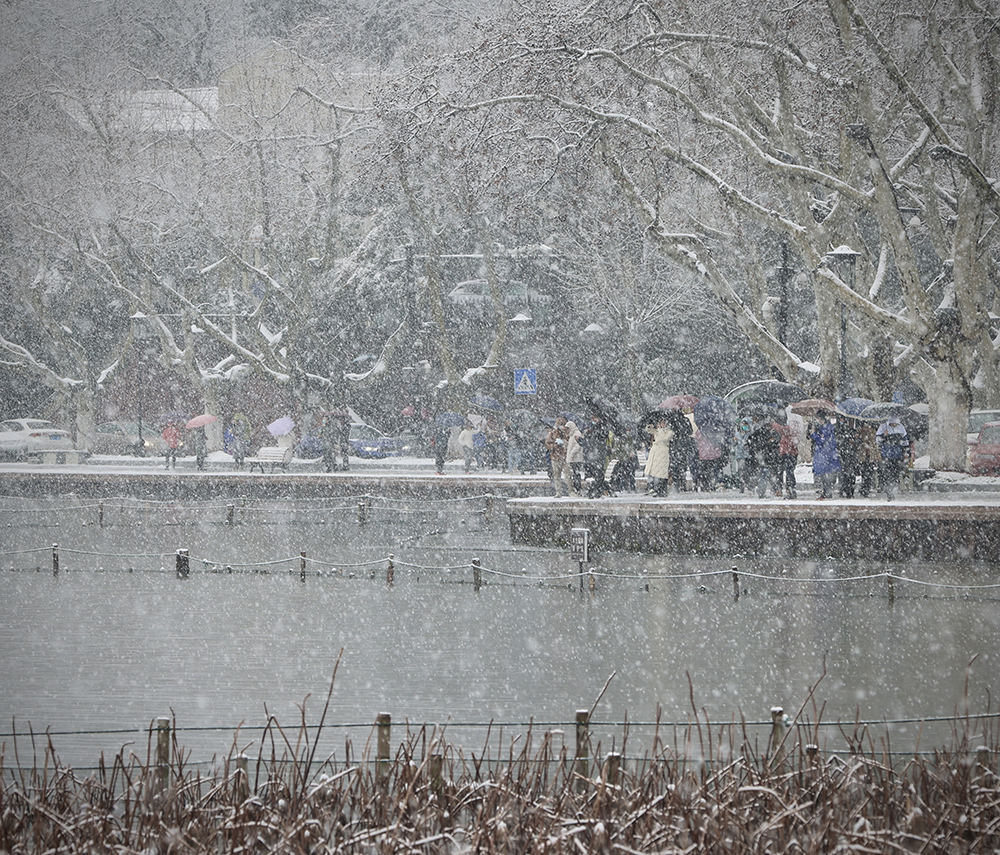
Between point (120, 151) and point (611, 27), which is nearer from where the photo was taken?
point (611, 27)

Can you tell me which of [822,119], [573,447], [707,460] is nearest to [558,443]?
[573,447]

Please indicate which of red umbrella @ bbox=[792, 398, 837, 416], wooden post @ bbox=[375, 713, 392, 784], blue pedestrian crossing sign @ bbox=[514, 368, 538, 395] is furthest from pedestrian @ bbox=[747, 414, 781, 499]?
wooden post @ bbox=[375, 713, 392, 784]

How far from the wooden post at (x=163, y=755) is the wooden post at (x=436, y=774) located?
1.08m

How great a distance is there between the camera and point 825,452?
19703 millimetres

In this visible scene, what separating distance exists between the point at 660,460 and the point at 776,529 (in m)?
3.74

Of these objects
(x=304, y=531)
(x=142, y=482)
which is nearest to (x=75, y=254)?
(x=142, y=482)

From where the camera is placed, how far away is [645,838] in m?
4.29

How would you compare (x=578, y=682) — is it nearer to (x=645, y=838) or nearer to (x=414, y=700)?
(x=414, y=700)

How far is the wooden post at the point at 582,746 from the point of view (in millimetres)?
4832

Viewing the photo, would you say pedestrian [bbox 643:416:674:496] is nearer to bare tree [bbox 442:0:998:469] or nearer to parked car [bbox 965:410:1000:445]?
bare tree [bbox 442:0:998:469]

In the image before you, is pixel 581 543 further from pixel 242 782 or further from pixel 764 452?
pixel 242 782

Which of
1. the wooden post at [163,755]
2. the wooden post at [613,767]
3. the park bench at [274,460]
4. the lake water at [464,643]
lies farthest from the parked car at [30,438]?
the wooden post at [613,767]

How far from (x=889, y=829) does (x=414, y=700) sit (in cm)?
483

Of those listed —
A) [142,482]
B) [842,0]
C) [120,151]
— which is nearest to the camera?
[842,0]
